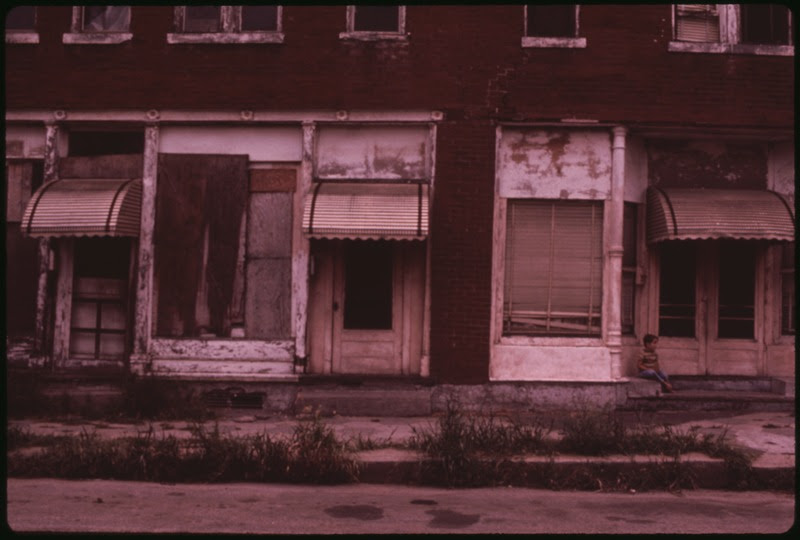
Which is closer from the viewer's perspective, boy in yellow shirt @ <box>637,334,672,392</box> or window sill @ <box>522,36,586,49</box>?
window sill @ <box>522,36,586,49</box>

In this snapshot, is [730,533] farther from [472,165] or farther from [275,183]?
[275,183]

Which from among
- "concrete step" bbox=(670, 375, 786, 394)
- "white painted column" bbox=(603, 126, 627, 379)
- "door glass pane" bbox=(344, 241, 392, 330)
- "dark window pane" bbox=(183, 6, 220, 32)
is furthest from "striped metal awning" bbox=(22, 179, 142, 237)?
"concrete step" bbox=(670, 375, 786, 394)

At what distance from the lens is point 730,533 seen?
6.00 meters

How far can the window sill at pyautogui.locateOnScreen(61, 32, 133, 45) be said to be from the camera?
1126 centimetres

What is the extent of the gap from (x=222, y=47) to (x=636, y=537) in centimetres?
863

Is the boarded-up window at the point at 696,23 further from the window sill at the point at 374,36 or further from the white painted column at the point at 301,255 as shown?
the white painted column at the point at 301,255

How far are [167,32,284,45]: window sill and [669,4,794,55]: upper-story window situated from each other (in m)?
5.80

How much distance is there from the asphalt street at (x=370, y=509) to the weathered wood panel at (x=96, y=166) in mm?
5338

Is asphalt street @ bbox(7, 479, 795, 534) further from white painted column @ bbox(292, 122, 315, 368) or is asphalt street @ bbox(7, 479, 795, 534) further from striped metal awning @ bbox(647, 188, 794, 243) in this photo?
striped metal awning @ bbox(647, 188, 794, 243)

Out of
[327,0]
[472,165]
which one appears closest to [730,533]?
[472,165]

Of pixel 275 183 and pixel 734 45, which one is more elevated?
pixel 734 45

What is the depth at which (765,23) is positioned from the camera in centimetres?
1135

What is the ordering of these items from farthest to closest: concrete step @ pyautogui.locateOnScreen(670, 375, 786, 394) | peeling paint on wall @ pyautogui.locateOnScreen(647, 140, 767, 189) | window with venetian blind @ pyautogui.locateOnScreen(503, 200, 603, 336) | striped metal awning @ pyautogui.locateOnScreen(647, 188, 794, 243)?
peeling paint on wall @ pyautogui.locateOnScreen(647, 140, 767, 189) → concrete step @ pyautogui.locateOnScreen(670, 375, 786, 394) → window with venetian blind @ pyautogui.locateOnScreen(503, 200, 603, 336) → striped metal awning @ pyautogui.locateOnScreen(647, 188, 794, 243)

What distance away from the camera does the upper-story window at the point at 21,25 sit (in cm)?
1140
